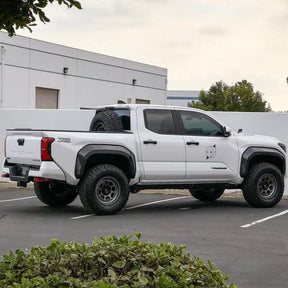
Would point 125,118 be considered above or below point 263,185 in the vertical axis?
above

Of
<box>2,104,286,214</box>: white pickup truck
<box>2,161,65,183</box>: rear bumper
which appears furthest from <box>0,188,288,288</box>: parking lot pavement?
<box>2,161,65,183</box>: rear bumper

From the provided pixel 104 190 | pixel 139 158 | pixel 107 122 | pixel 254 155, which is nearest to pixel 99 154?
pixel 104 190

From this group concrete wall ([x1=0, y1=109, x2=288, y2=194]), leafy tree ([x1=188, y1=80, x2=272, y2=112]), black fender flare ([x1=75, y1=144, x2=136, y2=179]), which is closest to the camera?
Answer: black fender flare ([x1=75, y1=144, x2=136, y2=179])

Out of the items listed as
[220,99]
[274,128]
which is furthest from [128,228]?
[220,99]

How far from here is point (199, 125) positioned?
12.4m

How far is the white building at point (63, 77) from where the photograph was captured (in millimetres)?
38469

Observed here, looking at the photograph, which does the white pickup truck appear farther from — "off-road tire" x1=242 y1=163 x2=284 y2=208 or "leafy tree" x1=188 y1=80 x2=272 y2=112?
"leafy tree" x1=188 y1=80 x2=272 y2=112

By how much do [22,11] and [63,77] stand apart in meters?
39.3

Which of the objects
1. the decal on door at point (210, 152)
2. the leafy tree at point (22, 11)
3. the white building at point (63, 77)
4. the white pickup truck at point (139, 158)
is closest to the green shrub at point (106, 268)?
the leafy tree at point (22, 11)

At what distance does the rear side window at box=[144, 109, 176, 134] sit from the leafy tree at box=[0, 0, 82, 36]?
306 inches

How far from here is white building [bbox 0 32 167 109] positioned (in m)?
38.5

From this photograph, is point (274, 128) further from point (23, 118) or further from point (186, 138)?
point (23, 118)

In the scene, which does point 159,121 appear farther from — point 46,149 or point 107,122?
point 46,149

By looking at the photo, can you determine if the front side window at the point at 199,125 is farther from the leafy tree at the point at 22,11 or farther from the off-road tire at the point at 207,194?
the leafy tree at the point at 22,11
